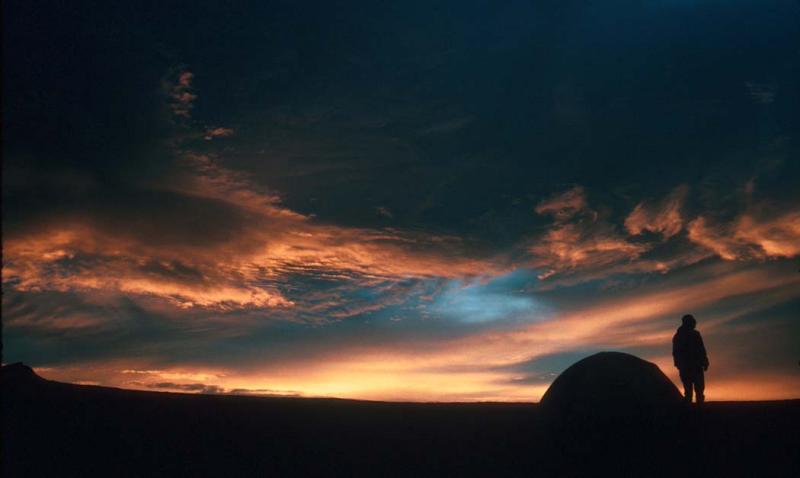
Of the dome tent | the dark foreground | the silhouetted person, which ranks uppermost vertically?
the silhouetted person

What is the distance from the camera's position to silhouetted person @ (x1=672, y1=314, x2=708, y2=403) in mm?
15305

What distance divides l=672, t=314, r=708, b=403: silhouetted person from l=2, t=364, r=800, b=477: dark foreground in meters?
0.78

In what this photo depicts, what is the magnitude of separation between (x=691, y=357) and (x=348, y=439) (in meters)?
9.67

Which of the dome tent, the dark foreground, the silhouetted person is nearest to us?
the dome tent

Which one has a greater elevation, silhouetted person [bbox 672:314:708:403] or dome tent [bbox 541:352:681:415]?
silhouetted person [bbox 672:314:708:403]

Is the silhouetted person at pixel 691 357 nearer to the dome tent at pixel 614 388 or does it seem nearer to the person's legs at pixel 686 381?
the person's legs at pixel 686 381

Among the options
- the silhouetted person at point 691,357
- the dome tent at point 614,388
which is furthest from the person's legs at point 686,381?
the dome tent at point 614,388

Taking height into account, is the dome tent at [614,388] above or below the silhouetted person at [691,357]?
below

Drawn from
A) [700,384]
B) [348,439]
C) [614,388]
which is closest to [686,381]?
[700,384]

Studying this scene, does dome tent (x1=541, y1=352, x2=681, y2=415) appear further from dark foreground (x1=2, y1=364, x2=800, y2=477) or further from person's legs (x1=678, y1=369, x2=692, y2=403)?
person's legs (x1=678, y1=369, x2=692, y2=403)

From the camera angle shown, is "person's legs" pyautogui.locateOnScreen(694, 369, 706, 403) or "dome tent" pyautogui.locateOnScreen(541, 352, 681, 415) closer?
"dome tent" pyautogui.locateOnScreen(541, 352, 681, 415)

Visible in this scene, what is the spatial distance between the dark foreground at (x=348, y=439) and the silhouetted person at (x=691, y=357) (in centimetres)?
78

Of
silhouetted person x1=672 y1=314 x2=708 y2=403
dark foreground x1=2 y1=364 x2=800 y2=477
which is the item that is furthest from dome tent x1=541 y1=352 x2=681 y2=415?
silhouetted person x1=672 y1=314 x2=708 y2=403

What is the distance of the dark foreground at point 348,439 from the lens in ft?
34.0
